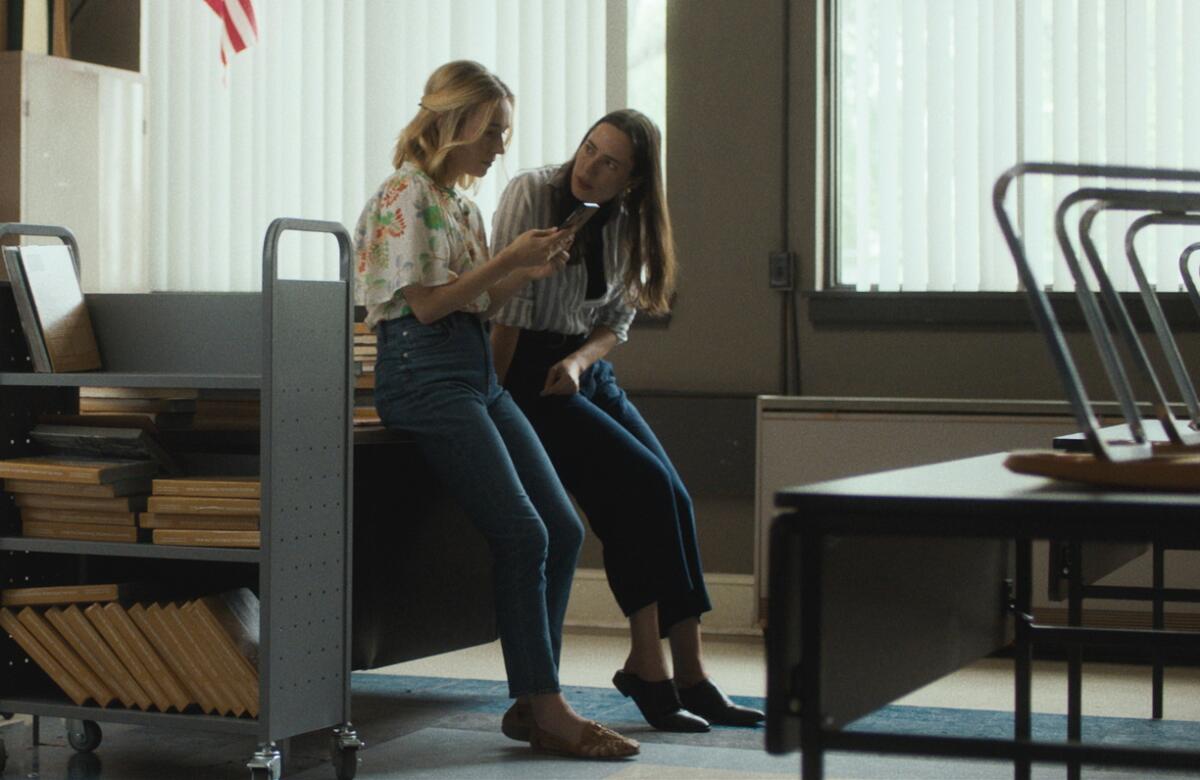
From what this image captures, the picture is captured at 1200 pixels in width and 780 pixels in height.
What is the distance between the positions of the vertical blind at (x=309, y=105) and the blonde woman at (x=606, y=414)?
4.85 feet

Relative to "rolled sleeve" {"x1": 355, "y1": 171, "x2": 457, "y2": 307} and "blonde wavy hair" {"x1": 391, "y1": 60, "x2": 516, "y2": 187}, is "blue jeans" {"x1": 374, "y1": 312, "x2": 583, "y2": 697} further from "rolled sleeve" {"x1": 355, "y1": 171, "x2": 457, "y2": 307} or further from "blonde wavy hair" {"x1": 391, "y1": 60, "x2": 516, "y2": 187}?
"blonde wavy hair" {"x1": 391, "y1": 60, "x2": 516, "y2": 187}

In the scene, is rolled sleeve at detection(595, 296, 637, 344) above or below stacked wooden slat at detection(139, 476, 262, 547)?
above

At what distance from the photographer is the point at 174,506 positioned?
279cm

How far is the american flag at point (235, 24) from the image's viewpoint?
5.13m

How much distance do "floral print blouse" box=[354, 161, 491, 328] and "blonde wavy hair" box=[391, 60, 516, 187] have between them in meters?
0.03

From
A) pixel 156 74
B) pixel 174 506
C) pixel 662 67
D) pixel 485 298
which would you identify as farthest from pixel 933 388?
pixel 156 74

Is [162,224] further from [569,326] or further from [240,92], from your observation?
[569,326]

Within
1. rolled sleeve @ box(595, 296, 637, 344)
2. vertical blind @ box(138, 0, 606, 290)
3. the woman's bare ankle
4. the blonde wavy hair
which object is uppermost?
vertical blind @ box(138, 0, 606, 290)

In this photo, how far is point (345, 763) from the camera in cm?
279

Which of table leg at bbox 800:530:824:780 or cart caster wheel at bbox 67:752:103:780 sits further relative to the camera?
cart caster wheel at bbox 67:752:103:780

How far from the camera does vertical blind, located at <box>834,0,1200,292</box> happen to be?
4.28 m

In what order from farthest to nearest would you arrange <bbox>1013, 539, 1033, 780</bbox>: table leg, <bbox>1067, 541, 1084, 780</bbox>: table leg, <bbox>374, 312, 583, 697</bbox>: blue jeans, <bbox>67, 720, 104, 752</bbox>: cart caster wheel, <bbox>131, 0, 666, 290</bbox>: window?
<bbox>131, 0, 666, 290</bbox>: window, <bbox>67, 720, 104, 752</bbox>: cart caster wheel, <bbox>374, 312, 583, 697</bbox>: blue jeans, <bbox>1067, 541, 1084, 780</bbox>: table leg, <bbox>1013, 539, 1033, 780</bbox>: table leg

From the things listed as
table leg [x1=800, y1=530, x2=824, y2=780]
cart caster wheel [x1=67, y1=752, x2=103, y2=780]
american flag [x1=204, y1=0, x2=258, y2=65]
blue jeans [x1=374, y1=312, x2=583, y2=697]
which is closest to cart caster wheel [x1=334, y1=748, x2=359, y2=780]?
blue jeans [x1=374, y1=312, x2=583, y2=697]

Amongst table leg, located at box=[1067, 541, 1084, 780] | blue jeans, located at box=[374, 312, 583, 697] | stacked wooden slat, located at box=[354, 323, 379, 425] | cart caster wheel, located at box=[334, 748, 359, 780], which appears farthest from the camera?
stacked wooden slat, located at box=[354, 323, 379, 425]
